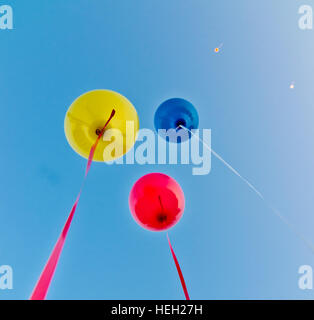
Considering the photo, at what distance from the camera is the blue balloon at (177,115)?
11.9 ft

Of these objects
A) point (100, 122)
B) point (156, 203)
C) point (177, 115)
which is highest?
point (177, 115)

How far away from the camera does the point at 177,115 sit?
364 centimetres

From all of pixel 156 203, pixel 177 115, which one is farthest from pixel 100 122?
pixel 156 203

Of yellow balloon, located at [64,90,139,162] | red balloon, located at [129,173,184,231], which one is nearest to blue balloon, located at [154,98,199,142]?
yellow balloon, located at [64,90,139,162]

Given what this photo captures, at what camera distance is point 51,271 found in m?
1.81

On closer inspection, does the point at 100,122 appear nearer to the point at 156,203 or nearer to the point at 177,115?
the point at 177,115

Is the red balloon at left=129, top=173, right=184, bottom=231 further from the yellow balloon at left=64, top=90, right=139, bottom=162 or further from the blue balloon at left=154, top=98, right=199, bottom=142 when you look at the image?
the blue balloon at left=154, top=98, right=199, bottom=142

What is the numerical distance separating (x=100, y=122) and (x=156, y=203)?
3.99ft

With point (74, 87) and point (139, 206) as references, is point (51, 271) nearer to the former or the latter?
point (139, 206)

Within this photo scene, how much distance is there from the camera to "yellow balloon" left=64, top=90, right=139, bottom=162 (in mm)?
3133

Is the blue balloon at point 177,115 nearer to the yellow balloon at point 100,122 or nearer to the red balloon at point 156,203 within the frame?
the yellow balloon at point 100,122

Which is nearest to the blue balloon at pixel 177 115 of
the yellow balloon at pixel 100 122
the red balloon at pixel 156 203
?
the yellow balloon at pixel 100 122

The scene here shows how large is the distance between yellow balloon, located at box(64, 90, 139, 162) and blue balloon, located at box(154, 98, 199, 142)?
0.53 m
